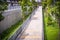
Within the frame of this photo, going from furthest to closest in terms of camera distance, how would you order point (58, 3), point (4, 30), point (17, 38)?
1. point (4, 30)
2. point (17, 38)
3. point (58, 3)

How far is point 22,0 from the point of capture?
3119 centimetres

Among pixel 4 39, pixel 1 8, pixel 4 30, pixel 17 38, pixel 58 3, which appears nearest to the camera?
pixel 1 8

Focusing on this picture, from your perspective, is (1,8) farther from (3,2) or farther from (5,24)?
(5,24)

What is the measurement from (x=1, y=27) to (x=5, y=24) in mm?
1355

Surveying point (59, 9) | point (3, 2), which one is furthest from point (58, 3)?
point (3, 2)

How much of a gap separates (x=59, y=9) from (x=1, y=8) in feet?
11.1

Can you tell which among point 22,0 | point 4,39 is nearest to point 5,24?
point 4,39

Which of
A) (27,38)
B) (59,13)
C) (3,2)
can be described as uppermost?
(3,2)

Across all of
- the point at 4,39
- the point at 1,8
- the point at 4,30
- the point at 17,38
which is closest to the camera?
the point at 1,8

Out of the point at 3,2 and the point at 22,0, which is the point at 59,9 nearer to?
the point at 3,2

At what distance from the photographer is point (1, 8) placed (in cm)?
1090

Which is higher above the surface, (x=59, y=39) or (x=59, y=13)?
(x=59, y=13)

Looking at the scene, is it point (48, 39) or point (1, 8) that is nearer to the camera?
point (1, 8)

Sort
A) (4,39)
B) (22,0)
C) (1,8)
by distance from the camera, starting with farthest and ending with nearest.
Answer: (22,0) < (4,39) < (1,8)
